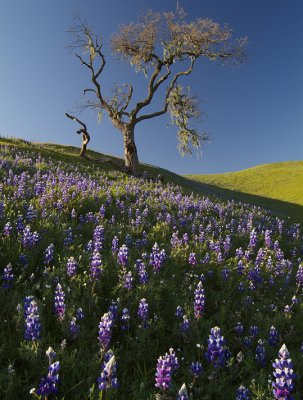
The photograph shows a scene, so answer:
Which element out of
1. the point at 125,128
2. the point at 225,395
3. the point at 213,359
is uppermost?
the point at 125,128

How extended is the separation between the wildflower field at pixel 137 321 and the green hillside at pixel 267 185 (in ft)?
102

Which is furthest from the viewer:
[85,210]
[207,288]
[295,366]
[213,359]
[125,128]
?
[125,128]

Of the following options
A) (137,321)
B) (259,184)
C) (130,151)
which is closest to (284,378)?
(137,321)

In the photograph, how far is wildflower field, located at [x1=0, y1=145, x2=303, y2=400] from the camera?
135 inches

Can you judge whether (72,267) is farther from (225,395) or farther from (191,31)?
(191,31)

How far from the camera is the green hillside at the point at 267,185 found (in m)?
42.1

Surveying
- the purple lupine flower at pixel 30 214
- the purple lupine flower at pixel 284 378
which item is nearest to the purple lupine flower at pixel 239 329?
the purple lupine flower at pixel 284 378

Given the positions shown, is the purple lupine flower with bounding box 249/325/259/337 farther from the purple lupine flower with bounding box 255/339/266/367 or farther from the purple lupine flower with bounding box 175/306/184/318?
the purple lupine flower with bounding box 175/306/184/318

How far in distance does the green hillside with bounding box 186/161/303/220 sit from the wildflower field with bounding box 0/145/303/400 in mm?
31010

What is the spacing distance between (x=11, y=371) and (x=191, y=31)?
34.4 meters

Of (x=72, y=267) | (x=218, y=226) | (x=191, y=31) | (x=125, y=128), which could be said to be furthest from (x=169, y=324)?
(x=191, y=31)

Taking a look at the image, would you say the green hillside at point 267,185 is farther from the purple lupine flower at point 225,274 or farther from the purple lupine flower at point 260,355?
the purple lupine flower at point 260,355

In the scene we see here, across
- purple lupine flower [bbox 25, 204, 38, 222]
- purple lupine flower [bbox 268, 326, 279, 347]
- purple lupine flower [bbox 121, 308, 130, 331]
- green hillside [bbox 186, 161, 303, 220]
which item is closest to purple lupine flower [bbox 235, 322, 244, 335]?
purple lupine flower [bbox 268, 326, 279, 347]

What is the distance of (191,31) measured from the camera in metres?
32.9
